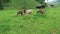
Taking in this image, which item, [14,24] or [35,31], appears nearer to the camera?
[35,31]

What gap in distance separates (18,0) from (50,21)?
10.8 ft

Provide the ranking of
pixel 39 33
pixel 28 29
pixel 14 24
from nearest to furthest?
1. pixel 39 33
2. pixel 28 29
3. pixel 14 24

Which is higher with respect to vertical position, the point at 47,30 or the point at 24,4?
the point at 24,4

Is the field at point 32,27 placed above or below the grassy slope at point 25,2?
below

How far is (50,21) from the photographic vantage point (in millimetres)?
13523

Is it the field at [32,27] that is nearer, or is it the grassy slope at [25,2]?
the grassy slope at [25,2]

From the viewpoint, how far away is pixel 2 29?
11977mm

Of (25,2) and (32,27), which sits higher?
(25,2)

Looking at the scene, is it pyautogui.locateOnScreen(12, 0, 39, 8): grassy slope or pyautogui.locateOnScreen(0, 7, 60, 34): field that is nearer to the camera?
pyautogui.locateOnScreen(12, 0, 39, 8): grassy slope

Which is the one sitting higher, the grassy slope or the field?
the grassy slope

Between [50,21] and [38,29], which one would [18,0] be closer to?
[38,29]

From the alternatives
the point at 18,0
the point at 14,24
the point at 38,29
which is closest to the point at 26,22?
the point at 14,24

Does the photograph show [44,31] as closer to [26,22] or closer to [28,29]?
[28,29]

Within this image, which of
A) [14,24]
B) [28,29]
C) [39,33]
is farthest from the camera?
[14,24]
